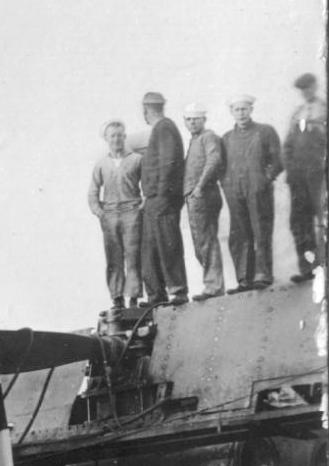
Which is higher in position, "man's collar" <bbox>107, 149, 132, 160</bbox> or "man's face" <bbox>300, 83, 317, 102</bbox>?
"man's face" <bbox>300, 83, 317, 102</bbox>

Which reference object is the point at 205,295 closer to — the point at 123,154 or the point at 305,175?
the point at 305,175

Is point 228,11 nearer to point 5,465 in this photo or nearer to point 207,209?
point 207,209

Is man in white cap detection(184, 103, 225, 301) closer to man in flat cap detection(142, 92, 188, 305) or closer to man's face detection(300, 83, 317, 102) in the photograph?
man in flat cap detection(142, 92, 188, 305)

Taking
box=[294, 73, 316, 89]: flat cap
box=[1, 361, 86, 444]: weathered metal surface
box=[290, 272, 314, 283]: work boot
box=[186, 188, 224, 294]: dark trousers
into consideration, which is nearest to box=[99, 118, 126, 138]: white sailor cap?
box=[186, 188, 224, 294]: dark trousers

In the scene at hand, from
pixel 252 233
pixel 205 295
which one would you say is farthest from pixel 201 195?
pixel 205 295

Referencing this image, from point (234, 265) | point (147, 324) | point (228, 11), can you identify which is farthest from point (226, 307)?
point (228, 11)

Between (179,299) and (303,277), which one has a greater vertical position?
(303,277)

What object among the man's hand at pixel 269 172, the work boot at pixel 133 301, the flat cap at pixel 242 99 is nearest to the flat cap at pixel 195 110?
the flat cap at pixel 242 99
